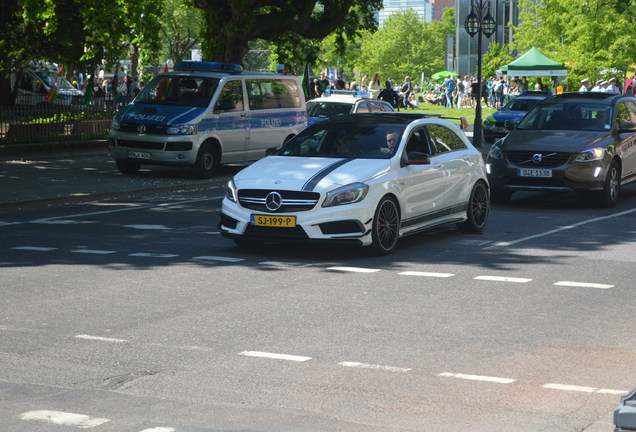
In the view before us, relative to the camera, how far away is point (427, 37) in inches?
4906

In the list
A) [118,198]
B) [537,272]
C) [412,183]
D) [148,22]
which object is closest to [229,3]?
[148,22]

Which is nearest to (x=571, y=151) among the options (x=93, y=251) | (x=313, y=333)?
(x=93, y=251)

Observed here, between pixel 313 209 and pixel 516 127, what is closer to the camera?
pixel 313 209

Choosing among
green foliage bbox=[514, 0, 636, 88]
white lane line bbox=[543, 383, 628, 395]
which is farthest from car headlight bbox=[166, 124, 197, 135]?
green foliage bbox=[514, 0, 636, 88]

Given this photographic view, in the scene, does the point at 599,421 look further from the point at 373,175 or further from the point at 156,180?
the point at 156,180

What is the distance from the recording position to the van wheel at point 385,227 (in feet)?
41.6

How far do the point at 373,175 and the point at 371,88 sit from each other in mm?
33880

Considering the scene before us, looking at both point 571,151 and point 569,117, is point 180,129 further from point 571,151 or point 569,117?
point 571,151

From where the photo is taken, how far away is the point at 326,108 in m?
28.3

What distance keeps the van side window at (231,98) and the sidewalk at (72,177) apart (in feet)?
4.63

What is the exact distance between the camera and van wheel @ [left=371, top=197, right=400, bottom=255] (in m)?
12.7

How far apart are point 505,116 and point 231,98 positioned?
45.2ft

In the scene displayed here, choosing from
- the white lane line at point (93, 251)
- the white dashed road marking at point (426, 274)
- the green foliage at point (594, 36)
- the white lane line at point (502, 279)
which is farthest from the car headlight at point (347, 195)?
the green foliage at point (594, 36)

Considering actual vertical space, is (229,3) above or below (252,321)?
above
